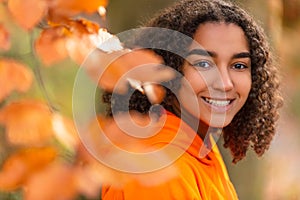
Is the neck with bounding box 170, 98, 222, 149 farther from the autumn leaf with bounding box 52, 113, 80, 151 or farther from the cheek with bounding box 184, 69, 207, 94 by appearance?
the autumn leaf with bounding box 52, 113, 80, 151

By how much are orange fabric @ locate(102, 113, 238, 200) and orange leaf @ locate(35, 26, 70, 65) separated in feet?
1.19

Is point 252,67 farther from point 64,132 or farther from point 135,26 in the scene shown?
point 64,132

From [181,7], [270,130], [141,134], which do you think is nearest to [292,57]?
[270,130]


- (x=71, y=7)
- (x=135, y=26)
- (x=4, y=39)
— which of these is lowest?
(x=135, y=26)

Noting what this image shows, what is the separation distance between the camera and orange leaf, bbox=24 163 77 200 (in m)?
1.11

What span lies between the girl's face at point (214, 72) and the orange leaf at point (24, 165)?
2.87 ft

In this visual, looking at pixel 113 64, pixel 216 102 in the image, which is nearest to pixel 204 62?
pixel 216 102

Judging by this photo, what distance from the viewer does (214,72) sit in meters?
2.00

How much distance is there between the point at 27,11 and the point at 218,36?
3.00 ft

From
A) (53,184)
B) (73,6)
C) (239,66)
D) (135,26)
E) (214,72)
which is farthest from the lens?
(135,26)

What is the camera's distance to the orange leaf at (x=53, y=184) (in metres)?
1.11

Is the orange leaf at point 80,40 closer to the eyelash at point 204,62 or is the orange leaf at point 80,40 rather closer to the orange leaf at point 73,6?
the orange leaf at point 73,6

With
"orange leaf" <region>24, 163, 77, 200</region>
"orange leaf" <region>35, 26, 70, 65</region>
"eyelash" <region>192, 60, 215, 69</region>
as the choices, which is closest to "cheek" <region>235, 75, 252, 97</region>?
"eyelash" <region>192, 60, 215, 69</region>

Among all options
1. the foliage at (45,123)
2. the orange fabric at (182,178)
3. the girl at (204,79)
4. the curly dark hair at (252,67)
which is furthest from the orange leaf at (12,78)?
the curly dark hair at (252,67)
